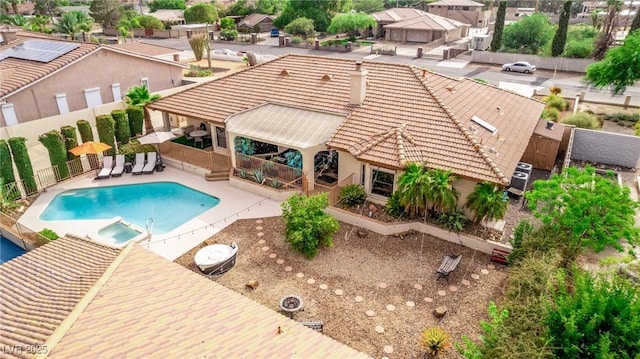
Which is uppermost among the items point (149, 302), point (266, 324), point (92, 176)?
point (149, 302)

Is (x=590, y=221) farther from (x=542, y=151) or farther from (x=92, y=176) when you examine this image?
(x=92, y=176)

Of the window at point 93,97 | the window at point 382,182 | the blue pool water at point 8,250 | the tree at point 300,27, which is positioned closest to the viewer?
the blue pool water at point 8,250

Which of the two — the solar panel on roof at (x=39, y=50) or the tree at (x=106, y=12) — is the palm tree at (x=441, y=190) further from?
the tree at (x=106, y=12)

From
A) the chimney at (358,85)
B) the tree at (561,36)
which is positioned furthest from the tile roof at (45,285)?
the tree at (561,36)

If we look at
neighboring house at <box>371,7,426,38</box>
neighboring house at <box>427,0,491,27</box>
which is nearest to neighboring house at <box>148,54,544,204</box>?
neighboring house at <box>371,7,426,38</box>

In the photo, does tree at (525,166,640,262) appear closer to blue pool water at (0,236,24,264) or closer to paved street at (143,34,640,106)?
paved street at (143,34,640,106)

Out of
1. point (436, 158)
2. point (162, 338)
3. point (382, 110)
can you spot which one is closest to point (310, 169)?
point (382, 110)

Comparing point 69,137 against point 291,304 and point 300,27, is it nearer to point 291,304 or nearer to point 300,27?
point 291,304

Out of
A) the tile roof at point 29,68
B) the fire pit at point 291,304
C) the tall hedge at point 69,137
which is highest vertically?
the tile roof at point 29,68
